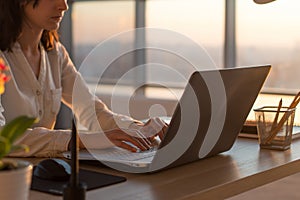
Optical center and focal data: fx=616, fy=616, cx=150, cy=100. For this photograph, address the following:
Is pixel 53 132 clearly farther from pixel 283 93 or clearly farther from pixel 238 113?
pixel 283 93

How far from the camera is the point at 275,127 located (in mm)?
1793

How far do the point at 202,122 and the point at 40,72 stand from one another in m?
0.86

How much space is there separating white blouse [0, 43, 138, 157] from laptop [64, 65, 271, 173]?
0.31 meters

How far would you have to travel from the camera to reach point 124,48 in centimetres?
483

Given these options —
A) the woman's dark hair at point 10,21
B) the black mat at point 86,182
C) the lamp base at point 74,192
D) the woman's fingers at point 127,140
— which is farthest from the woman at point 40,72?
the lamp base at point 74,192

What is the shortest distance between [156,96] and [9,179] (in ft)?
12.0

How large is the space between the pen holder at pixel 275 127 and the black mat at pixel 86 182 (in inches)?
21.9

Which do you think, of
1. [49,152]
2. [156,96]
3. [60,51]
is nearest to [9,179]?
[49,152]

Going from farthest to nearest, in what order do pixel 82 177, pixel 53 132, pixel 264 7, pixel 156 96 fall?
pixel 156 96
pixel 264 7
pixel 53 132
pixel 82 177

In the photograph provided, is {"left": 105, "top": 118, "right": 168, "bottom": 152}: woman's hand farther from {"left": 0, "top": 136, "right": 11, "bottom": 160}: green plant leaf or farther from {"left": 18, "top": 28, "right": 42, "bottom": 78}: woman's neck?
{"left": 0, "top": 136, "right": 11, "bottom": 160}: green plant leaf

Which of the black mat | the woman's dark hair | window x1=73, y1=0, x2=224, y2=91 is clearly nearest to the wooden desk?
the black mat

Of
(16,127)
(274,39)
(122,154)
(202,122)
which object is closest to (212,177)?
(202,122)

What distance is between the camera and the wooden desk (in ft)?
4.24

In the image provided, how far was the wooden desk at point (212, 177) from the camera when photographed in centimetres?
129
